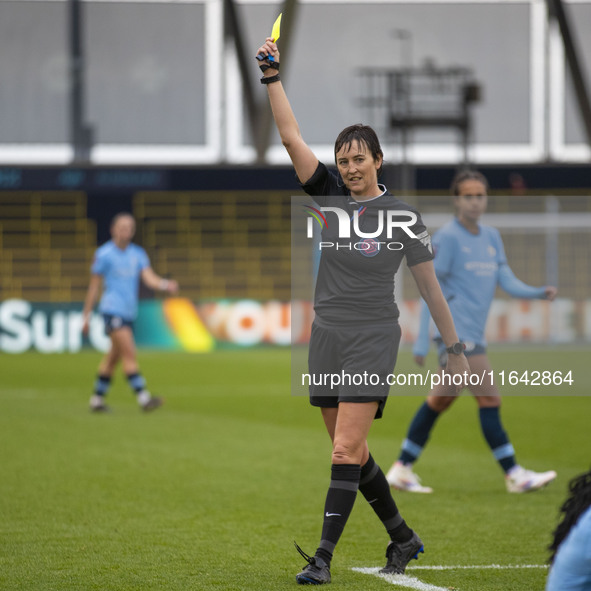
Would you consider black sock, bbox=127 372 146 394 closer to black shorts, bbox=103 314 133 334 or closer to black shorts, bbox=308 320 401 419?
black shorts, bbox=103 314 133 334

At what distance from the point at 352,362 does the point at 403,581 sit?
3.46ft

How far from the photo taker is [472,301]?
773 cm

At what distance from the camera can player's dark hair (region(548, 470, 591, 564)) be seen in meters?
3.06

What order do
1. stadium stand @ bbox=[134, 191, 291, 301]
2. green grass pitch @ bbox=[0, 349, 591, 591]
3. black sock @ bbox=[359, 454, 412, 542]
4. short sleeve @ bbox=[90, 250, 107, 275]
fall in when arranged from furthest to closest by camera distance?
stadium stand @ bbox=[134, 191, 291, 301] → short sleeve @ bbox=[90, 250, 107, 275] → green grass pitch @ bbox=[0, 349, 591, 591] → black sock @ bbox=[359, 454, 412, 542]

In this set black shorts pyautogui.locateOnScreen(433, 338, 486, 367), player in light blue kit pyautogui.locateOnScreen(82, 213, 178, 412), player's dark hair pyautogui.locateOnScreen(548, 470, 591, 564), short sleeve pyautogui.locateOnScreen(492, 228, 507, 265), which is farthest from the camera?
player in light blue kit pyautogui.locateOnScreen(82, 213, 178, 412)

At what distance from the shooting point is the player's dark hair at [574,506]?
3059 millimetres

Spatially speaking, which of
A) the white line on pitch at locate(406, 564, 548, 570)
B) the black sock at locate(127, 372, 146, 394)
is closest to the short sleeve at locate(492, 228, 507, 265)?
the white line on pitch at locate(406, 564, 548, 570)

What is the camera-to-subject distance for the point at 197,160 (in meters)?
31.4

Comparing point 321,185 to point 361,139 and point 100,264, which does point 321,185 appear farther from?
point 100,264

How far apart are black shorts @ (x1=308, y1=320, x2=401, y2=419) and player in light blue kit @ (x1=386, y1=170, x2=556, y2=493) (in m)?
2.51

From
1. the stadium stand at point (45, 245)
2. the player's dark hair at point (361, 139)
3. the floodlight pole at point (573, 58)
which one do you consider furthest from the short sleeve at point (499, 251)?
the floodlight pole at point (573, 58)

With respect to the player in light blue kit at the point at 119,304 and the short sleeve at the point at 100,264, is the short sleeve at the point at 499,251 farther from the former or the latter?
the short sleeve at the point at 100,264

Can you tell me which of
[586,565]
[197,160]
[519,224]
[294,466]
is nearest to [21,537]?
[294,466]

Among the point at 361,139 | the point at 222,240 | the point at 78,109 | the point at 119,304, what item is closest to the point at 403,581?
the point at 361,139
